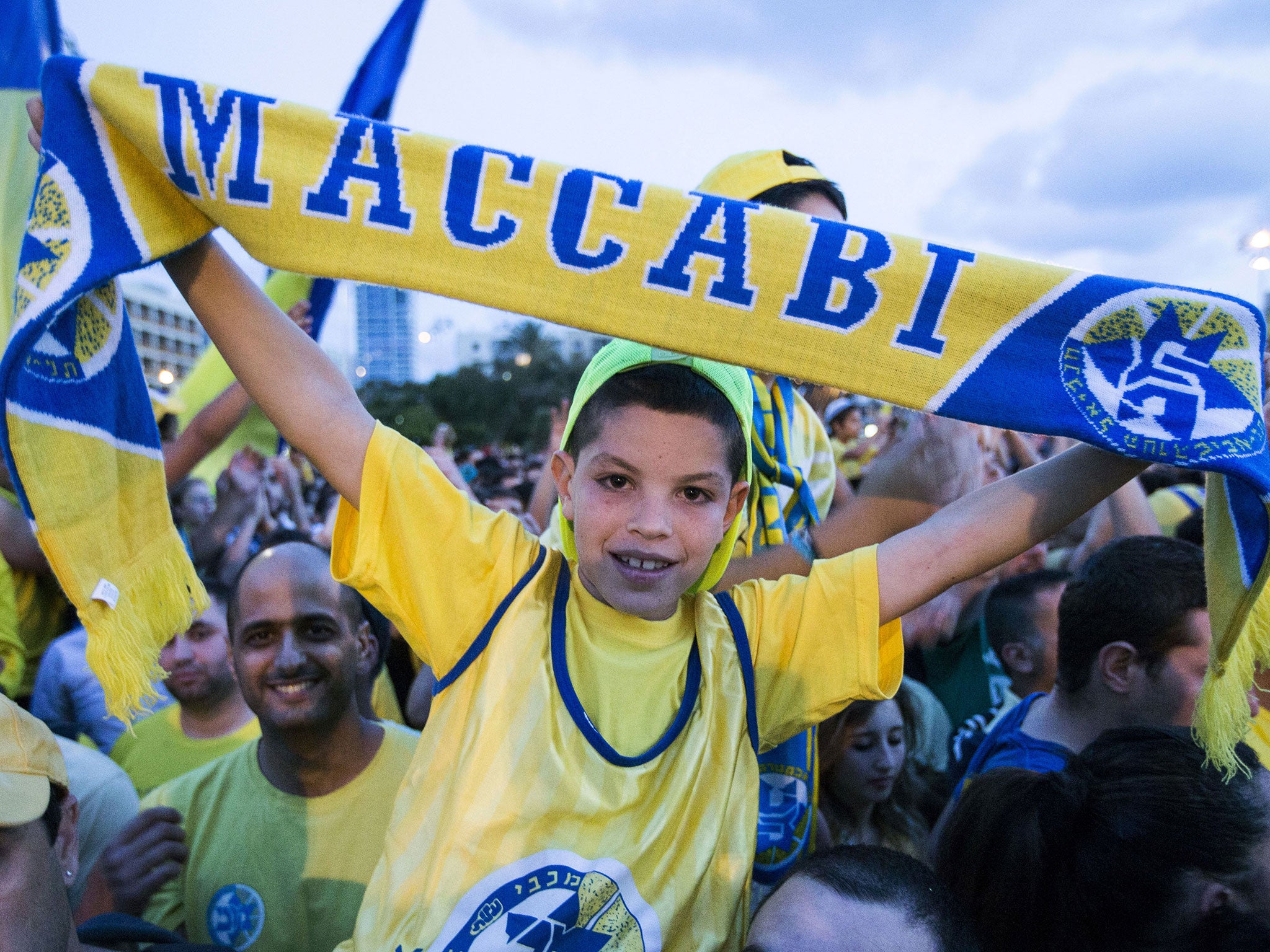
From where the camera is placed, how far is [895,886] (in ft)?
5.05

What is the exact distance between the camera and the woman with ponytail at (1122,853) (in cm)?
171

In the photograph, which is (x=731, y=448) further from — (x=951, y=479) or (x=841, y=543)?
(x=951, y=479)

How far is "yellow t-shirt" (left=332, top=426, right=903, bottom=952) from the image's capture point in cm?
153

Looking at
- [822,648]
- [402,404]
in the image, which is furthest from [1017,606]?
[402,404]

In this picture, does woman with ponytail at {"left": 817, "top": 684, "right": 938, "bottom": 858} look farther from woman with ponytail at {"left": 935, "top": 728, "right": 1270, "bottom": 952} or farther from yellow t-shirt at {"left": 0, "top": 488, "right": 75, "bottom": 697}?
yellow t-shirt at {"left": 0, "top": 488, "right": 75, "bottom": 697}

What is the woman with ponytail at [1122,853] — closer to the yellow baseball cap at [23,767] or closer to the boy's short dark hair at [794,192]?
the boy's short dark hair at [794,192]

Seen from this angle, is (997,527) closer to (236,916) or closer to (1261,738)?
(1261,738)

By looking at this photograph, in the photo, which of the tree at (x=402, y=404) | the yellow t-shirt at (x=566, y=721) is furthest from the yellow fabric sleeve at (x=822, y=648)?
the tree at (x=402, y=404)

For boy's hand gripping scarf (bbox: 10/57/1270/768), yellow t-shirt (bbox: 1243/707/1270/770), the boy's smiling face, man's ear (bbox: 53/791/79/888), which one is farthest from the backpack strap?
man's ear (bbox: 53/791/79/888)

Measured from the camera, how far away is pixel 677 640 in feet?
5.87

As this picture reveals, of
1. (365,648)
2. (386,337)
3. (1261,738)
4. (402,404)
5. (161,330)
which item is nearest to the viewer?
(1261,738)

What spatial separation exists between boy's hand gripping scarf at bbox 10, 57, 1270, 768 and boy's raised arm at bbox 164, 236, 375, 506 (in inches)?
3.3

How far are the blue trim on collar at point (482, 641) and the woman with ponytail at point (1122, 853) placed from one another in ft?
3.67

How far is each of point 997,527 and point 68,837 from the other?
77.4 inches
